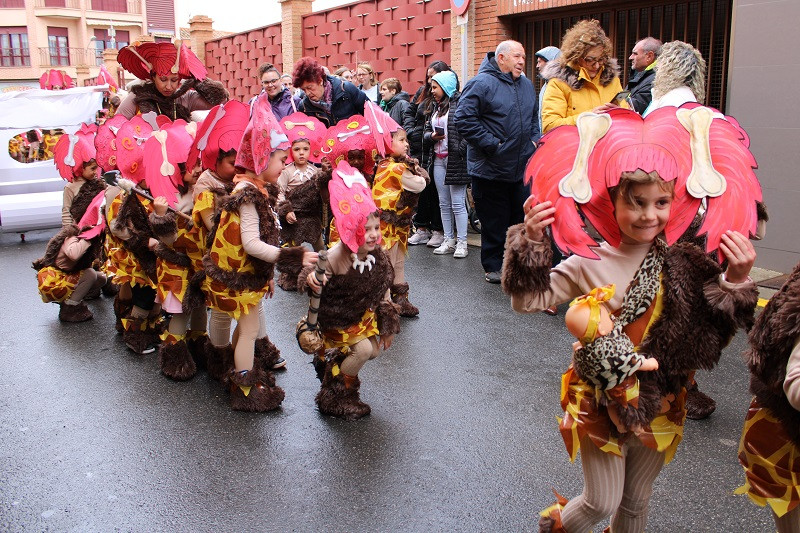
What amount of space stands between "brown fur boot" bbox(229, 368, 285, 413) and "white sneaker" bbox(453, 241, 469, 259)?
4.50 meters

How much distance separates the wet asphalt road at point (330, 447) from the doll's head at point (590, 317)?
137cm

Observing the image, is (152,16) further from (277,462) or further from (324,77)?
(277,462)

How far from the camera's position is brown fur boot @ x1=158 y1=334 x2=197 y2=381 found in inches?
211

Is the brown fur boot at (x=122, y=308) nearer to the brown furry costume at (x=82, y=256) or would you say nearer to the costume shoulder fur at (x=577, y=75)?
the brown furry costume at (x=82, y=256)

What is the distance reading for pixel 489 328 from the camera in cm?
634

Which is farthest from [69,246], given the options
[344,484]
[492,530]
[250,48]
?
[250,48]

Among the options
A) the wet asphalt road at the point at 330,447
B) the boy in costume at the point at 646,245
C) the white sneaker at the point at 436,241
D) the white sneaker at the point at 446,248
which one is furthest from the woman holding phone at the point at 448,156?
the boy in costume at the point at 646,245

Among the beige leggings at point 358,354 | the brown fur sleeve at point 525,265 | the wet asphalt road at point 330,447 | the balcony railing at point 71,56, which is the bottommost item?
the wet asphalt road at point 330,447

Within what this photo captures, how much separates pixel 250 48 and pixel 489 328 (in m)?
16.7

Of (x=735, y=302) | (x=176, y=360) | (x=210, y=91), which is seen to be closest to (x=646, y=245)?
(x=735, y=302)

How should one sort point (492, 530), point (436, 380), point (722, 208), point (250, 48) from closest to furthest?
point (722, 208) < point (492, 530) < point (436, 380) < point (250, 48)

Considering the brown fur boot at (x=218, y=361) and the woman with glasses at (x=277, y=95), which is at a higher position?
the woman with glasses at (x=277, y=95)

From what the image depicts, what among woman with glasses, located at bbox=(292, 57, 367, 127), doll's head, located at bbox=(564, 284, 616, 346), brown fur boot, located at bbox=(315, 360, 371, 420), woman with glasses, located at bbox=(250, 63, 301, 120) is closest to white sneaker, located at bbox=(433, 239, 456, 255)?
woman with glasses, located at bbox=(292, 57, 367, 127)

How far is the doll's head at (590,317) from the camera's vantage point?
7.74 feet
